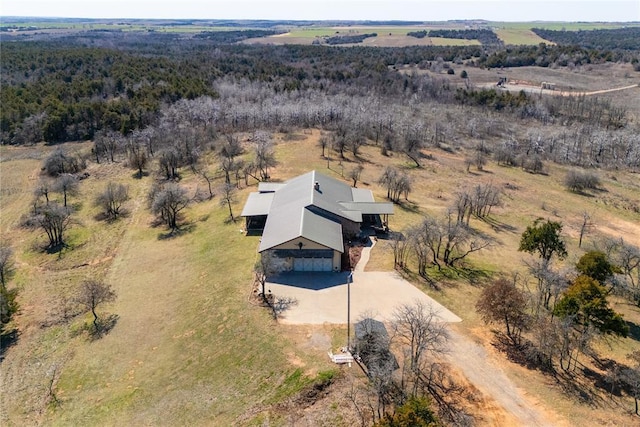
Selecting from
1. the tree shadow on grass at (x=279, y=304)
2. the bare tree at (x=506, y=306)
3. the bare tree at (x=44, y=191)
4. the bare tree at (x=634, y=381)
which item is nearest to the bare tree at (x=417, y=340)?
the bare tree at (x=506, y=306)

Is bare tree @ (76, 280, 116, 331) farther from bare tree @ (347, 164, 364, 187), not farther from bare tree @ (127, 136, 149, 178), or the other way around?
bare tree @ (127, 136, 149, 178)

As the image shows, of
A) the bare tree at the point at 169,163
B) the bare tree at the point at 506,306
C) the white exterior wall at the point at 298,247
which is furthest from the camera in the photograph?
the bare tree at the point at 169,163

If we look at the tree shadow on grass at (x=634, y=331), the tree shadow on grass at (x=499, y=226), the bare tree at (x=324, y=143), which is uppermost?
the bare tree at (x=324, y=143)

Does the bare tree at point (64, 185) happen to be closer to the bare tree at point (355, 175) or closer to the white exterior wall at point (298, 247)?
the white exterior wall at point (298, 247)

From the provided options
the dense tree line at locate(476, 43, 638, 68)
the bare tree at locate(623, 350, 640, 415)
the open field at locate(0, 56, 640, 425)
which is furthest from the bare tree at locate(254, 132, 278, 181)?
the dense tree line at locate(476, 43, 638, 68)

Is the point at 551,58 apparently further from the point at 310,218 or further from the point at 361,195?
the point at 310,218

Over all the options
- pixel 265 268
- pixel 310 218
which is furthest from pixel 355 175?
pixel 265 268
